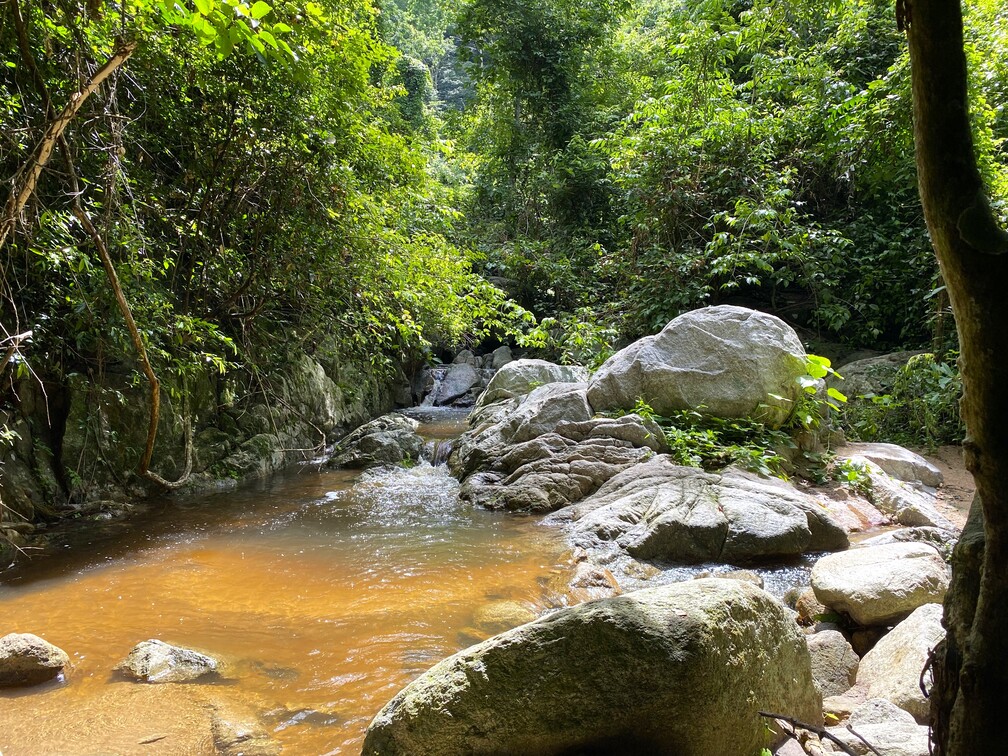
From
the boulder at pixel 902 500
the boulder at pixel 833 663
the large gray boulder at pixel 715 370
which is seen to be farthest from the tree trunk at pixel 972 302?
the large gray boulder at pixel 715 370

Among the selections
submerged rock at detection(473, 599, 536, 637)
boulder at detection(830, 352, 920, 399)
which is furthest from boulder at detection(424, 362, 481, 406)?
submerged rock at detection(473, 599, 536, 637)

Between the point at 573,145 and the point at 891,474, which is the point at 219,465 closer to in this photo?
the point at 891,474

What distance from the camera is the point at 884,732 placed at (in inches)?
87.4

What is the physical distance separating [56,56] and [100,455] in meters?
3.98

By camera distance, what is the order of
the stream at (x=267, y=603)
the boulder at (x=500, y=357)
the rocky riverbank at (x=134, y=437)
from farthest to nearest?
the boulder at (x=500, y=357) < the rocky riverbank at (x=134, y=437) < the stream at (x=267, y=603)

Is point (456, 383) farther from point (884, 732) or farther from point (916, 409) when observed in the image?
point (884, 732)

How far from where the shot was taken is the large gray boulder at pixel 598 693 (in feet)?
7.36

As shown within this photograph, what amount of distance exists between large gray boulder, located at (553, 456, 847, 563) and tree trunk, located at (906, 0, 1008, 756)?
13.5 ft

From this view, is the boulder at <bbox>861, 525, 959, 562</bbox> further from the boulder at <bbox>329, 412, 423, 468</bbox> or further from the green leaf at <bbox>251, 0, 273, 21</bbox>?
the boulder at <bbox>329, 412, 423, 468</bbox>

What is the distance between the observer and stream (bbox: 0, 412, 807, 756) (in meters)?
2.92

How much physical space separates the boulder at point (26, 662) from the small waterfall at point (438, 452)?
6222mm

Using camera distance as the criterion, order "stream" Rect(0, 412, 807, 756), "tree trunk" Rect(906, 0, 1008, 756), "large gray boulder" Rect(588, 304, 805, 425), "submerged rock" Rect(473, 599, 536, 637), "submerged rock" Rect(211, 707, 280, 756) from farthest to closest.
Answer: "large gray boulder" Rect(588, 304, 805, 425), "submerged rock" Rect(473, 599, 536, 637), "stream" Rect(0, 412, 807, 756), "submerged rock" Rect(211, 707, 280, 756), "tree trunk" Rect(906, 0, 1008, 756)

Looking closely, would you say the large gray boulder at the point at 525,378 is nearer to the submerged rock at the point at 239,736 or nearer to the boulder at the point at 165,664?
the boulder at the point at 165,664

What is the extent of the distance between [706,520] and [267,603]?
373 cm
